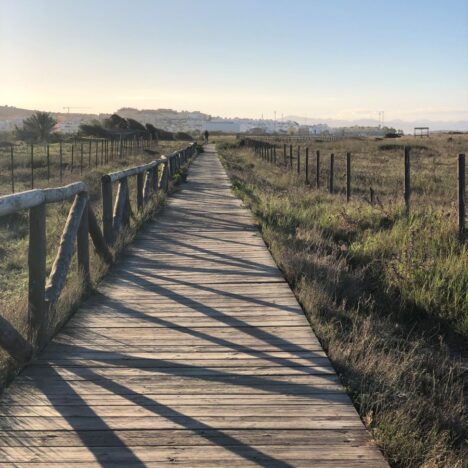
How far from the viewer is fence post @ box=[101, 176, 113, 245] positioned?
713cm

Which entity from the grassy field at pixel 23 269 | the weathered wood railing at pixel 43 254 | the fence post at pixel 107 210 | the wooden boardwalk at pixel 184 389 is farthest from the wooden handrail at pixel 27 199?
the fence post at pixel 107 210

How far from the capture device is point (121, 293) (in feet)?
18.5

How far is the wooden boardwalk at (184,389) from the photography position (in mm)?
2768

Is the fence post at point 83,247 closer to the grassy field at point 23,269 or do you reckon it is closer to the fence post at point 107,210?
the grassy field at point 23,269

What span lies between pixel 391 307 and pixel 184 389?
3171 mm

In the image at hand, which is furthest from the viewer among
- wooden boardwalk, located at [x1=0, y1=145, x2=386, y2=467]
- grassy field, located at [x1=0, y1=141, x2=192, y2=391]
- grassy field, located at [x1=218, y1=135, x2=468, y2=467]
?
grassy field, located at [x1=0, y1=141, x2=192, y2=391]

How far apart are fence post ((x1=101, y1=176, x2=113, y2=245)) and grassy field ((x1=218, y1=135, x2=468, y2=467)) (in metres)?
2.17

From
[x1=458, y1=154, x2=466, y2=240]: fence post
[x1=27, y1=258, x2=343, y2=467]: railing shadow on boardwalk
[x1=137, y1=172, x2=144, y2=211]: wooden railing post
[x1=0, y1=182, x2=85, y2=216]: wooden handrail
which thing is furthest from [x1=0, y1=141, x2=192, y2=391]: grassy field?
[x1=458, y1=154, x2=466, y2=240]: fence post

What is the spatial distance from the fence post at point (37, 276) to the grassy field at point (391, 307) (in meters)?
2.09

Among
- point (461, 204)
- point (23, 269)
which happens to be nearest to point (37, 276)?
point (23, 269)

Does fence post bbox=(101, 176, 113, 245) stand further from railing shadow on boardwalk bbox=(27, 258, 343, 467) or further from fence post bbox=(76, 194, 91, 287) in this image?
railing shadow on boardwalk bbox=(27, 258, 343, 467)

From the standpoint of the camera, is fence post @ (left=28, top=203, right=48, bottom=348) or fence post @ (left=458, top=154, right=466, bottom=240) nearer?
fence post @ (left=28, top=203, right=48, bottom=348)

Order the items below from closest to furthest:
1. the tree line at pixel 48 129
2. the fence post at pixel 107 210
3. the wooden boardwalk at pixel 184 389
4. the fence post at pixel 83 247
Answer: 1. the wooden boardwalk at pixel 184 389
2. the fence post at pixel 83 247
3. the fence post at pixel 107 210
4. the tree line at pixel 48 129

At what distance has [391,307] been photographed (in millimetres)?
5941
